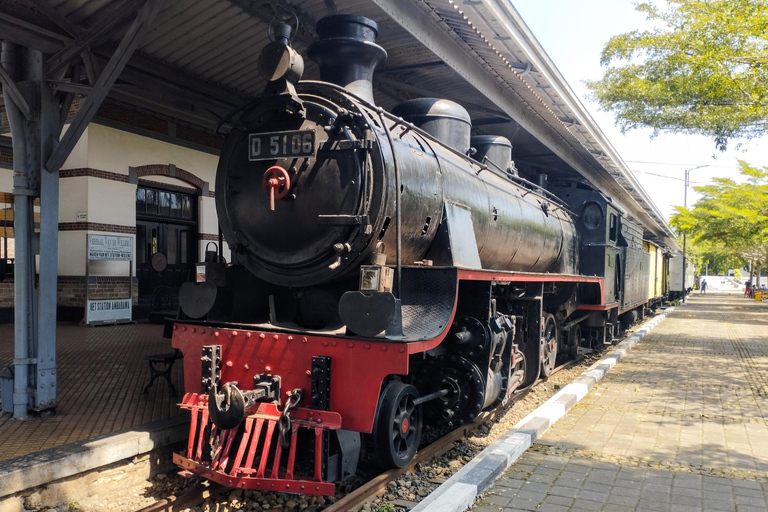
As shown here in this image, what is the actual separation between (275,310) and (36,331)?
90.9 inches

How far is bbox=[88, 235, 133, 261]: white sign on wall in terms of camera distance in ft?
35.4

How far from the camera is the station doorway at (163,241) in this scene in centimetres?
1199

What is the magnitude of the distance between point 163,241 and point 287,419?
9541 mm

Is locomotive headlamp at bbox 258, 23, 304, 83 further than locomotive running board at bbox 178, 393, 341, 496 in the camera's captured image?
Yes

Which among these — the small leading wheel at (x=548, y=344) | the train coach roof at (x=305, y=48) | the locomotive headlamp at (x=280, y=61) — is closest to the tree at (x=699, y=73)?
the train coach roof at (x=305, y=48)

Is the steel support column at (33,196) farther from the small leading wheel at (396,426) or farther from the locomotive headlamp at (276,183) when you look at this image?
the small leading wheel at (396,426)

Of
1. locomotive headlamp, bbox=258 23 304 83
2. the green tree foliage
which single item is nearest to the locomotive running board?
locomotive headlamp, bbox=258 23 304 83

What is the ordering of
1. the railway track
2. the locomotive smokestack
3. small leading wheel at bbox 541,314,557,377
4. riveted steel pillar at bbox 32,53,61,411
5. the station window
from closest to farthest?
the railway track, the locomotive smokestack, riveted steel pillar at bbox 32,53,61,411, small leading wheel at bbox 541,314,557,377, the station window

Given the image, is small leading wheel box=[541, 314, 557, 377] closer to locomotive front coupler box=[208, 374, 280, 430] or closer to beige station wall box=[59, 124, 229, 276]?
locomotive front coupler box=[208, 374, 280, 430]

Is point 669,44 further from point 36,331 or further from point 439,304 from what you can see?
point 36,331

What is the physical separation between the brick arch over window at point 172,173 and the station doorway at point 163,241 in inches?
13.4

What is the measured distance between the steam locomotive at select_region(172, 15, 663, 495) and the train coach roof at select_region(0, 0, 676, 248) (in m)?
1.11

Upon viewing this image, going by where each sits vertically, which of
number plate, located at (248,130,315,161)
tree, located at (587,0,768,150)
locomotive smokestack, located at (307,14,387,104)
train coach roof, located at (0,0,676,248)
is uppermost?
tree, located at (587,0,768,150)

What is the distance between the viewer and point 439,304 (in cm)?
464
